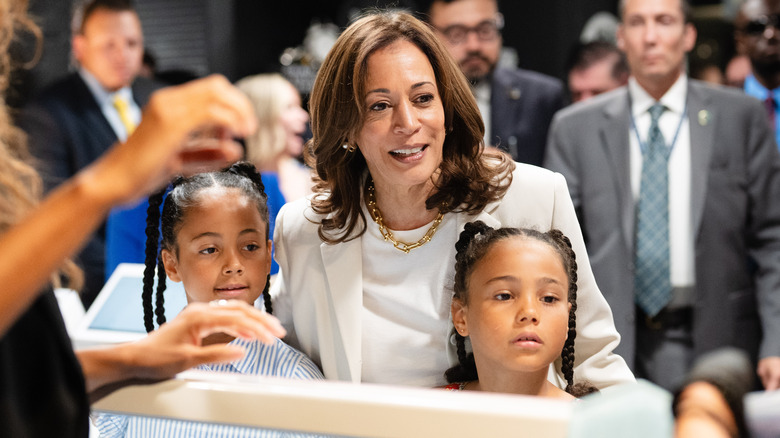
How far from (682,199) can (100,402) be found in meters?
2.34

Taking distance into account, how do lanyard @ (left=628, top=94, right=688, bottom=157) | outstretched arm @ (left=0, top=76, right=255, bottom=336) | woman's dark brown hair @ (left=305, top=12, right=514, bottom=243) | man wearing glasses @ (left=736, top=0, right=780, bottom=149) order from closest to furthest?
1. outstretched arm @ (left=0, top=76, right=255, bottom=336)
2. woman's dark brown hair @ (left=305, top=12, right=514, bottom=243)
3. lanyard @ (left=628, top=94, right=688, bottom=157)
4. man wearing glasses @ (left=736, top=0, right=780, bottom=149)

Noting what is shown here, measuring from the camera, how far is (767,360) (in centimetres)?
285

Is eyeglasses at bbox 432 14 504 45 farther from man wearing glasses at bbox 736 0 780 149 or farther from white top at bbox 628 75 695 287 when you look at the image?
man wearing glasses at bbox 736 0 780 149

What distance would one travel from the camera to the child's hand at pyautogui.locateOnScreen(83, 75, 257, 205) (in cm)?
78

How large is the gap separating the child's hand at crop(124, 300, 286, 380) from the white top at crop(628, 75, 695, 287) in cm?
210

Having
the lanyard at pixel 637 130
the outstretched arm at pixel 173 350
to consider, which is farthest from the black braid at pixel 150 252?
the lanyard at pixel 637 130

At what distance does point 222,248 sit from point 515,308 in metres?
0.60

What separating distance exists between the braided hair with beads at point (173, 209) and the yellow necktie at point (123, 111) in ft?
7.56

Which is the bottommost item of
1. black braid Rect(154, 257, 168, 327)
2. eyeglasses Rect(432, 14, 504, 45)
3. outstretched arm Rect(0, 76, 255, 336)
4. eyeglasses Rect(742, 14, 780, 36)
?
black braid Rect(154, 257, 168, 327)

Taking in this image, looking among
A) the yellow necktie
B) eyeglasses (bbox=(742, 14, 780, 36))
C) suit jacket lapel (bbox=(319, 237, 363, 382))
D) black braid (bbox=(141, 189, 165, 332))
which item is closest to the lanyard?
eyeglasses (bbox=(742, 14, 780, 36))

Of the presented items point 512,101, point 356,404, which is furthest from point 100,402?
point 512,101

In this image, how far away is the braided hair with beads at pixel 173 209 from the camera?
1.81 m

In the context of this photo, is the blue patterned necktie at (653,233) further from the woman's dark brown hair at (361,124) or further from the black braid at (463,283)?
the black braid at (463,283)

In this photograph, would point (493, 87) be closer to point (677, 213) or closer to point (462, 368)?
point (677, 213)
